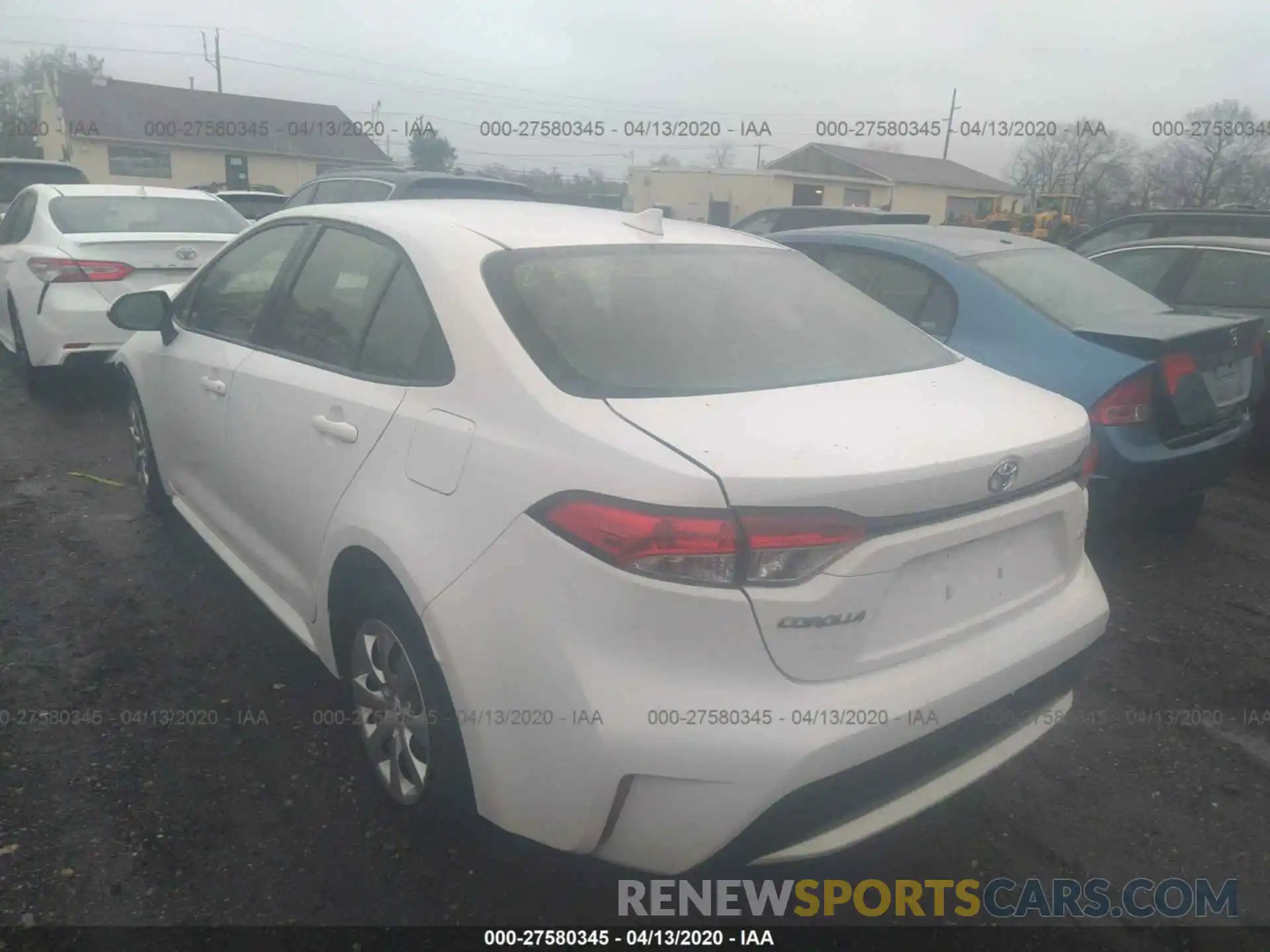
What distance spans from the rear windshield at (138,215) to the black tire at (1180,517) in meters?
6.33

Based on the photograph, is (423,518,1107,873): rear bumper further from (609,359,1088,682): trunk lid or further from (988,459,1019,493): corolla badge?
(988,459,1019,493): corolla badge

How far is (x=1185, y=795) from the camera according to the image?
280cm

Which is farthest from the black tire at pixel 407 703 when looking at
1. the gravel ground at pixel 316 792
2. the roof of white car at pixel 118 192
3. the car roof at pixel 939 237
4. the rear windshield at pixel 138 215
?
the roof of white car at pixel 118 192

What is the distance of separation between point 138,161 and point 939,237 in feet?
149

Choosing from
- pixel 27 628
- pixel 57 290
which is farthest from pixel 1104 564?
pixel 57 290

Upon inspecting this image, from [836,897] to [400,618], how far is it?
130 cm

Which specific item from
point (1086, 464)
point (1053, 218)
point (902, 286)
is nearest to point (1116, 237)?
point (902, 286)

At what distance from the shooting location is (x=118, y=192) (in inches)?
275

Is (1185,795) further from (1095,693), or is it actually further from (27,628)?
(27,628)

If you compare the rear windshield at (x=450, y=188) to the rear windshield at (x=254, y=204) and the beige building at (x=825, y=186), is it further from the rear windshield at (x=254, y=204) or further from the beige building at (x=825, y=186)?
the beige building at (x=825, y=186)

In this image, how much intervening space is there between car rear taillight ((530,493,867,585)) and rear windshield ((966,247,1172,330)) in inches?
115

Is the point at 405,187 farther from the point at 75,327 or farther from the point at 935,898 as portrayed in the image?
the point at 935,898

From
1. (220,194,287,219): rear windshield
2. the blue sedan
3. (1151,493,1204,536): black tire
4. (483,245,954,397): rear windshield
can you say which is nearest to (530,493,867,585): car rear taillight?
(483,245,954,397): rear windshield

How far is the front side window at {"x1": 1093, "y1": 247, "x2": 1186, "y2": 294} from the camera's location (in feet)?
21.1
